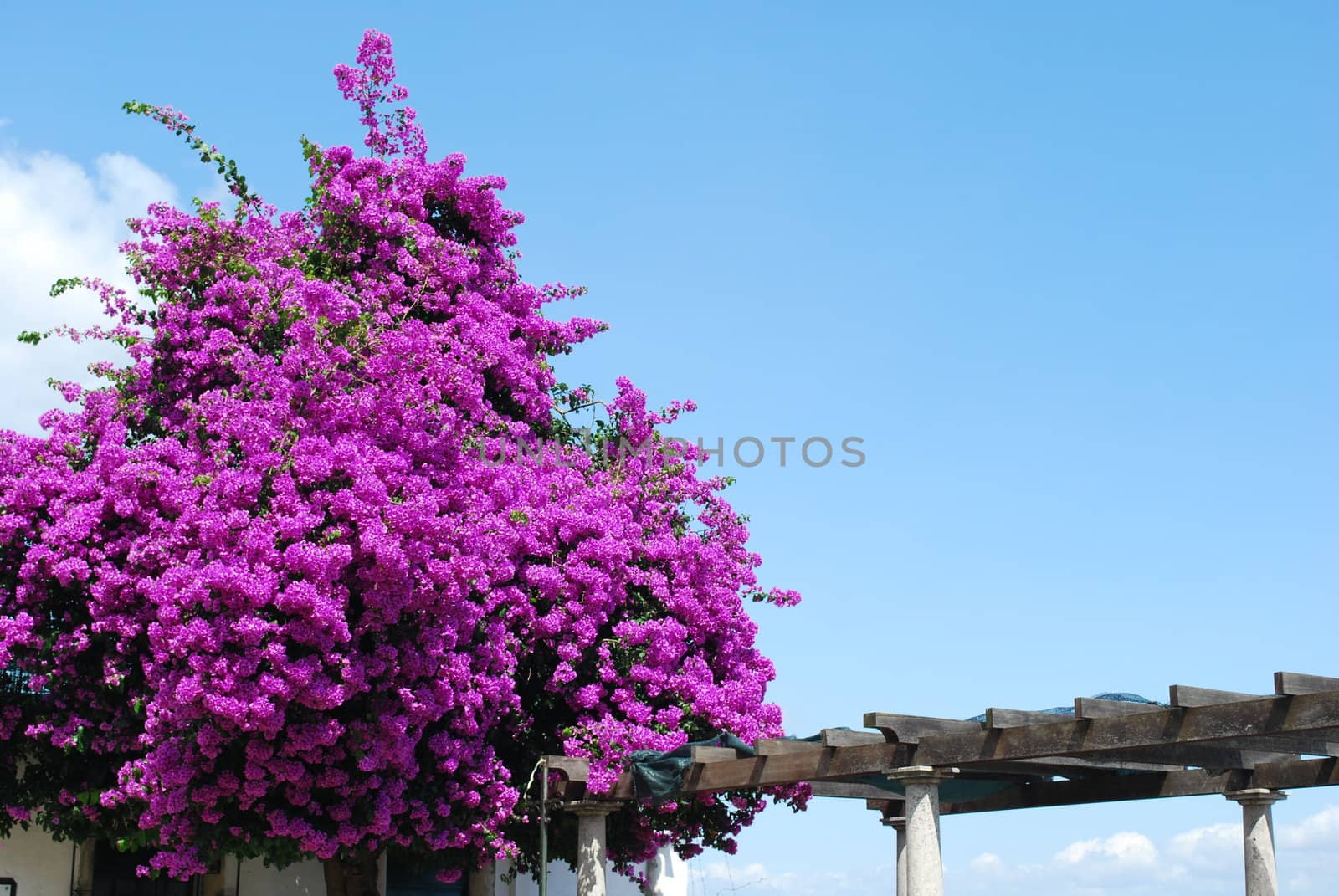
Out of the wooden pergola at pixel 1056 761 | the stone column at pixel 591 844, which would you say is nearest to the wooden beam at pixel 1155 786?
the wooden pergola at pixel 1056 761

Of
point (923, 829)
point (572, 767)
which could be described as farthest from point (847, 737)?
point (572, 767)

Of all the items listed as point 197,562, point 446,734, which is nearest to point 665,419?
point 446,734

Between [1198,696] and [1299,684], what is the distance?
0.88m

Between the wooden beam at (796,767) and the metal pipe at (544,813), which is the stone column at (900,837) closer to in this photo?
the wooden beam at (796,767)

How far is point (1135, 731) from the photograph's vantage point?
11688mm

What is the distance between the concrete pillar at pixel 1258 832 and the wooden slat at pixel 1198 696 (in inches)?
169

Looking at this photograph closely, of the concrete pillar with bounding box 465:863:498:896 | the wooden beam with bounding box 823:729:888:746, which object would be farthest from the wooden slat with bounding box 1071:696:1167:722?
the concrete pillar with bounding box 465:863:498:896

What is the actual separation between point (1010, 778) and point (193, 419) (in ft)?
32.4

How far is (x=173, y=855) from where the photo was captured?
49.8 ft

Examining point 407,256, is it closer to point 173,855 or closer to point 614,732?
point 614,732

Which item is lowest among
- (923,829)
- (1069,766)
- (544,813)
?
(923,829)

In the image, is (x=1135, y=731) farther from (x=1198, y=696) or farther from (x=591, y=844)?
(x=591, y=844)

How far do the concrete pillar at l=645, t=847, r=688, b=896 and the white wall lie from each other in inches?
346

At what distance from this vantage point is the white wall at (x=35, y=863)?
18.0 m
